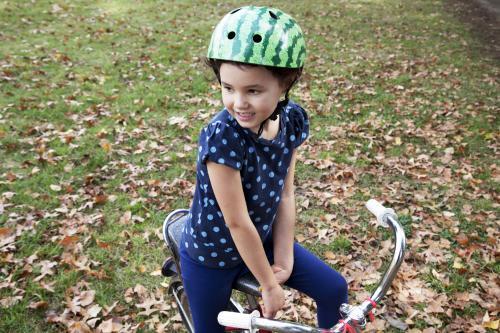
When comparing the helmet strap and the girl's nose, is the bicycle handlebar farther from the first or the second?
the girl's nose

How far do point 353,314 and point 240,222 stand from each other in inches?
22.7

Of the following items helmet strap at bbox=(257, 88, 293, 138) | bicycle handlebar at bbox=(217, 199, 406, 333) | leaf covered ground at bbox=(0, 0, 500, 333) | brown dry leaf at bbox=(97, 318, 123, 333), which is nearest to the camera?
bicycle handlebar at bbox=(217, 199, 406, 333)

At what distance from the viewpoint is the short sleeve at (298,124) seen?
2.02 meters

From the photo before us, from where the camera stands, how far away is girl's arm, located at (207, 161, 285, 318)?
1.65 meters

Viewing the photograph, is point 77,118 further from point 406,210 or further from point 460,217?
point 460,217

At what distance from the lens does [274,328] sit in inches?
53.9

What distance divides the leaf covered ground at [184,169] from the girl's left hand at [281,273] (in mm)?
1806

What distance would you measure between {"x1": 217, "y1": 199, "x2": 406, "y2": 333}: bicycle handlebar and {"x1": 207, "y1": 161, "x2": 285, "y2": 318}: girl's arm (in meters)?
0.32

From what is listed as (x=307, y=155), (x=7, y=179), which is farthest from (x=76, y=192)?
(x=307, y=155)

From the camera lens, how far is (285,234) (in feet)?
6.87

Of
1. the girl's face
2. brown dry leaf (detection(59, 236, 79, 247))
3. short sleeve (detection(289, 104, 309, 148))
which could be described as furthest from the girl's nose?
brown dry leaf (detection(59, 236, 79, 247))

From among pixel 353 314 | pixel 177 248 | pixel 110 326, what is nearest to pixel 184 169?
pixel 110 326

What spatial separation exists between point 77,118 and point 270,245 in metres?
5.39

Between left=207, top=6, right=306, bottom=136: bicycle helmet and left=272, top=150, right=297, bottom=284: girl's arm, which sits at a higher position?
left=207, top=6, right=306, bottom=136: bicycle helmet
